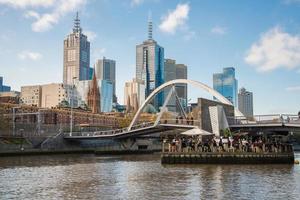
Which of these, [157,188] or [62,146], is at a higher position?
[62,146]

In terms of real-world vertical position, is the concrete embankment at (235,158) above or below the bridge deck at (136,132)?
below

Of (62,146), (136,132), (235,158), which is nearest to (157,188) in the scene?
(235,158)

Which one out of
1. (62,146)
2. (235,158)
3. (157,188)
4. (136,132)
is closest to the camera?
(157,188)

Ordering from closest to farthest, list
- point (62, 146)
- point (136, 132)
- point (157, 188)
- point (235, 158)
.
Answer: point (157, 188), point (235, 158), point (136, 132), point (62, 146)

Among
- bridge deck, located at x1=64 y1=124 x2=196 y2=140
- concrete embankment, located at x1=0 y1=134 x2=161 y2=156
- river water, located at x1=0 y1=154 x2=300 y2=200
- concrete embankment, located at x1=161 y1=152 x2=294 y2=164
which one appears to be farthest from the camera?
concrete embankment, located at x1=0 y1=134 x2=161 y2=156

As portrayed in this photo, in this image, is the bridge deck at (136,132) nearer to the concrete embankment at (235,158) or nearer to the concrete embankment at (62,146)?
the concrete embankment at (62,146)

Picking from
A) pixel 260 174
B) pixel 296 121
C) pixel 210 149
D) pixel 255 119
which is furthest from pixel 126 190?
pixel 255 119

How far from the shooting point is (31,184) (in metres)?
31.5

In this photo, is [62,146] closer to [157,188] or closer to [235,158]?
[235,158]

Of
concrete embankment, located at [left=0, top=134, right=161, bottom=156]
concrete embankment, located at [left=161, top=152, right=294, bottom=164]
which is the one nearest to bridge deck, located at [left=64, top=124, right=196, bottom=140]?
concrete embankment, located at [left=0, top=134, right=161, bottom=156]

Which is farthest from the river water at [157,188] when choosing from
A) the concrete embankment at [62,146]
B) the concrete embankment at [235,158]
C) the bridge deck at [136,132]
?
the concrete embankment at [62,146]

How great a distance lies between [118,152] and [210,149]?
47420mm

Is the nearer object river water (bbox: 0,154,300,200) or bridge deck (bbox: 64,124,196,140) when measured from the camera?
river water (bbox: 0,154,300,200)

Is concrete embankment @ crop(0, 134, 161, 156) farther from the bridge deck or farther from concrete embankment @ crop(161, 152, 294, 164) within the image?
concrete embankment @ crop(161, 152, 294, 164)
